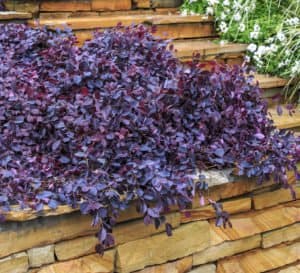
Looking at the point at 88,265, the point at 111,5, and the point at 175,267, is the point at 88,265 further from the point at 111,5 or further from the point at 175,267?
the point at 111,5

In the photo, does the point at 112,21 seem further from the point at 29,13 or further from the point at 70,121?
the point at 70,121

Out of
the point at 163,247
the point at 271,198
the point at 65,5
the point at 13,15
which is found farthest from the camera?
the point at 65,5

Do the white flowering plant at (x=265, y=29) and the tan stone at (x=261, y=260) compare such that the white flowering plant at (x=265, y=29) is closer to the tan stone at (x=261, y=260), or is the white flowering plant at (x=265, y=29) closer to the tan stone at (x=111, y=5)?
the tan stone at (x=111, y=5)

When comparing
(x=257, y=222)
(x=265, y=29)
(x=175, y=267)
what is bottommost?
(x=175, y=267)

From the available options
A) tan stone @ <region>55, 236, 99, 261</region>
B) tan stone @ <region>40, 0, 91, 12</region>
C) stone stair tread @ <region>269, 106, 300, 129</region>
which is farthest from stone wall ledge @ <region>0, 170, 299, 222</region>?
tan stone @ <region>40, 0, 91, 12</region>

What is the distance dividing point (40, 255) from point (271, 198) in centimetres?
93

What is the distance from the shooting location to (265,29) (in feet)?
10.2

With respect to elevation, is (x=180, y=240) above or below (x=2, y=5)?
below

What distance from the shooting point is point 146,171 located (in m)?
1.76

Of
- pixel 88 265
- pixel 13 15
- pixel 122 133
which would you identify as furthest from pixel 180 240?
pixel 13 15

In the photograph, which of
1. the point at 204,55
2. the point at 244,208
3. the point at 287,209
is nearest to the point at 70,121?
the point at 244,208

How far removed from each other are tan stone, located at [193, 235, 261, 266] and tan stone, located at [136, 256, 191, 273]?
3 cm

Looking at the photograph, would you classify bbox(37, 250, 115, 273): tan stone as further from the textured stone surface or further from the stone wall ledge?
the textured stone surface

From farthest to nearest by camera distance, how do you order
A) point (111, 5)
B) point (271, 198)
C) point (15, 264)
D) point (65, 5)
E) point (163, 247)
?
point (111, 5)
point (65, 5)
point (271, 198)
point (163, 247)
point (15, 264)
